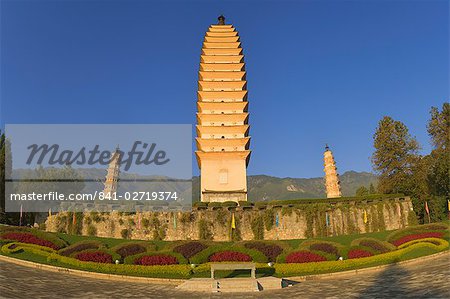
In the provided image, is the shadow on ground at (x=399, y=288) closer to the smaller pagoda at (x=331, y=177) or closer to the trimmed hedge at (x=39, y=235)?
the trimmed hedge at (x=39, y=235)

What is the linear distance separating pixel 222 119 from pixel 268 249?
29.5m

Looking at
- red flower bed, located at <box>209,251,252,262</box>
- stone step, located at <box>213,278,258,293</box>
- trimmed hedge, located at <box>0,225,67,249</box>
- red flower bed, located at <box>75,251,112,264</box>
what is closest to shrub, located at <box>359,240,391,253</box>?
red flower bed, located at <box>209,251,252,262</box>

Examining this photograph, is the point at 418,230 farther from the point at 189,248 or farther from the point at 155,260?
the point at 155,260

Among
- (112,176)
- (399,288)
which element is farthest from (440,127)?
(112,176)

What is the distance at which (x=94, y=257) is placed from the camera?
2023 centimetres

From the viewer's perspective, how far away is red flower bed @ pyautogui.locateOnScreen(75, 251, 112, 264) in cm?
2011

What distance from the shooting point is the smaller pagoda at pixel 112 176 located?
182 feet

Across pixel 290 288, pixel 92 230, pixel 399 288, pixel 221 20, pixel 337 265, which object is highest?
pixel 221 20

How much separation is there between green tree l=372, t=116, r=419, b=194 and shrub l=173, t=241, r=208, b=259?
Answer: 23087 mm

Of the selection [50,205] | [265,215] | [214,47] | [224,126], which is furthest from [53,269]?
[214,47]

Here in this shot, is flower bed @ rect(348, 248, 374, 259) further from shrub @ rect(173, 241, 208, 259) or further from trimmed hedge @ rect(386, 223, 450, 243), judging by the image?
shrub @ rect(173, 241, 208, 259)

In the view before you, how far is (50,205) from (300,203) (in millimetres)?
27065

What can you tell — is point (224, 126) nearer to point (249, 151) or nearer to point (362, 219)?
point (249, 151)

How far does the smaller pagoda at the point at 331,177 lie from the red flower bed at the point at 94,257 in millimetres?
40981
